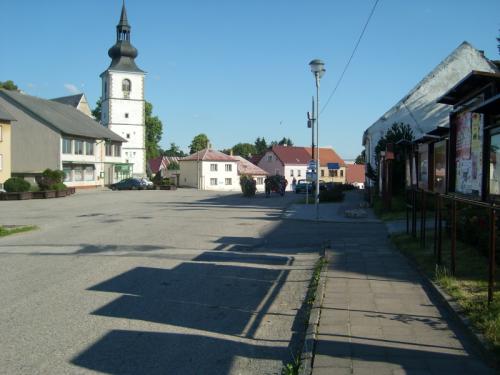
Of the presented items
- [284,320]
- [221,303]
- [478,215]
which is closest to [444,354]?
[284,320]

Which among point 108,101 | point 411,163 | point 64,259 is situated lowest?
point 64,259

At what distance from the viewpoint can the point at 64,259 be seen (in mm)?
11516

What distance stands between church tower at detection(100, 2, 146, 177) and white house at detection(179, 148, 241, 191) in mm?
8369

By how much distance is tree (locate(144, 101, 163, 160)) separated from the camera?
10006cm

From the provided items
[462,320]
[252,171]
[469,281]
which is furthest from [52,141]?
[462,320]

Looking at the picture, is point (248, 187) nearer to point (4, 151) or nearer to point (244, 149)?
point (4, 151)

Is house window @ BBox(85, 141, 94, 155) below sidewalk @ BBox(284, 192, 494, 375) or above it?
above

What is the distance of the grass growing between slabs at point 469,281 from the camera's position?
17.3ft

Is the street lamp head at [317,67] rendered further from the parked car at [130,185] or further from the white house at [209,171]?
the white house at [209,171]

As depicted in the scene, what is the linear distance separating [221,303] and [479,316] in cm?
A: 330

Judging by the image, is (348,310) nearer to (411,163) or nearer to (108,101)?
(411,163)

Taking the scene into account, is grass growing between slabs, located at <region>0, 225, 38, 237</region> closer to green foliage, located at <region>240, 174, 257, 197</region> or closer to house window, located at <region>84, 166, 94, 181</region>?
green foliage, located at <region>240, 174, 257, 197</region>

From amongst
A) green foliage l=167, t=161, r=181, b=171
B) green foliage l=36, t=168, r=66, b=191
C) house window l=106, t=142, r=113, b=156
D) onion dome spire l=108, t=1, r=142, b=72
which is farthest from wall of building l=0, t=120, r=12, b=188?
green foliage l=167, t=161, r=181, b=171

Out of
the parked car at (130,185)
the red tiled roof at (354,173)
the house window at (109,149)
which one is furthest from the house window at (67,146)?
the red tiled roof at (354,173)
